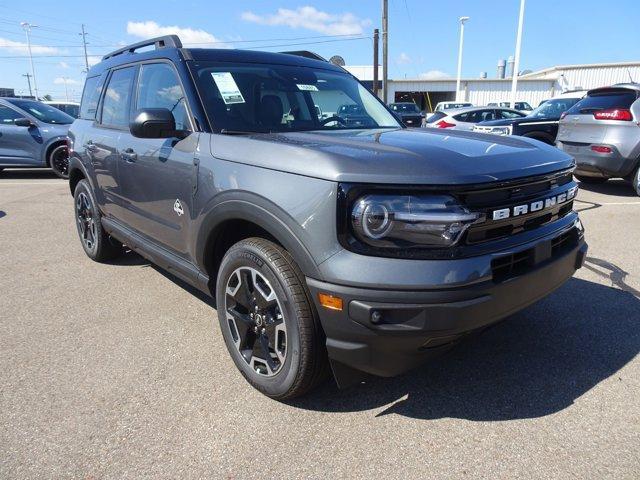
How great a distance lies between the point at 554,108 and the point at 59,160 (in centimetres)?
1187

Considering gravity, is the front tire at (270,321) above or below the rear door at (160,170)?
below

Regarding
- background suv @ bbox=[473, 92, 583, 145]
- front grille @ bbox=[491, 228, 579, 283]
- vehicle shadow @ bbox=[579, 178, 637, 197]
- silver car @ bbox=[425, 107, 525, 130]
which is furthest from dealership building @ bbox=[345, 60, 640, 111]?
front grille @ bbox=[491, 228, 579, 283]

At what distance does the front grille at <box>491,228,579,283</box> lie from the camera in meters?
2.06

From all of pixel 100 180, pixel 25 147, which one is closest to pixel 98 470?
pixel 100 180

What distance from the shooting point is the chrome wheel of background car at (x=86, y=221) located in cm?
483

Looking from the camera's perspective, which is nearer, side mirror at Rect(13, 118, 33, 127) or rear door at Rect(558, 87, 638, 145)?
rear door at Rect(558, 87, 638, 145)

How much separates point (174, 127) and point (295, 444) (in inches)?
75.8

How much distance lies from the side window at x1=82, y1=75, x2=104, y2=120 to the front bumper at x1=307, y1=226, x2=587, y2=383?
3.58 meters

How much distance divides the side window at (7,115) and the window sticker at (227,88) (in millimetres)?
9941

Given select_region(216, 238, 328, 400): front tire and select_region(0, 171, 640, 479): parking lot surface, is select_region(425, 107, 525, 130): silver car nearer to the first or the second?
select_region(0, 171, 640, 479): parking lot surface

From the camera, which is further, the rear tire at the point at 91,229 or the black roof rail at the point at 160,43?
the rear tire at the point at 91,229

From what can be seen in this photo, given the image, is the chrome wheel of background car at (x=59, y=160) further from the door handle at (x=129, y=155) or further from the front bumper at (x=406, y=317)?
the front bumper at (x=406, y=317)

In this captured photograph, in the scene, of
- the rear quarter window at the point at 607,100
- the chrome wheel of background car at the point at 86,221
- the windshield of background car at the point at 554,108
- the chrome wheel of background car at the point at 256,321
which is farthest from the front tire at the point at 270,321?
the windshield of background car at the point at 554,108

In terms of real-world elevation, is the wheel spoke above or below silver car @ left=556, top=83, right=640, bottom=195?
below
